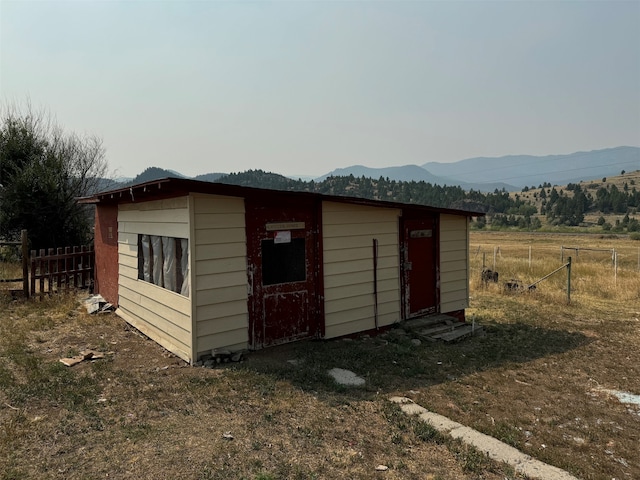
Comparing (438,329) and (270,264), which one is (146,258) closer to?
(270,264)

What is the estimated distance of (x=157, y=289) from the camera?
780 cm

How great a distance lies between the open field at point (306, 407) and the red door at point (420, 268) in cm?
108

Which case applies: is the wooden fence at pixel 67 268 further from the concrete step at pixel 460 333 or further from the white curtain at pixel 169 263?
the concrete step at pixel 460 333

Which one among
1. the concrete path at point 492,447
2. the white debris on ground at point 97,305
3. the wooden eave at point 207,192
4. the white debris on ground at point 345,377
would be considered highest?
the wooden eave at point 207,192

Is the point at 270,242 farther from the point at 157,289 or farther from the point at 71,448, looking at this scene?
the point at 71,448

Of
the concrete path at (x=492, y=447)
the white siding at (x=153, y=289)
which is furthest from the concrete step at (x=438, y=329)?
the white siding at (x=153, y=289)

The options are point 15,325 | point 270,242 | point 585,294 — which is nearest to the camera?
point 270,242

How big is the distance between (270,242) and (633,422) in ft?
18.1

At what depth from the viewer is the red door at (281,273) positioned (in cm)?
699

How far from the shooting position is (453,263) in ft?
32.3

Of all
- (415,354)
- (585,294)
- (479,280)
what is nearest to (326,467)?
(415,354)

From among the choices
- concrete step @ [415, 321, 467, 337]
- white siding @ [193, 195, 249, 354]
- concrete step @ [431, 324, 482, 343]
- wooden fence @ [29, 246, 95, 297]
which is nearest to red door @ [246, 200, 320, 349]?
white siding @ [193, 195, 249, 354]

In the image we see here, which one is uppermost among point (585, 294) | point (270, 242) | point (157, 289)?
point (270, 242)

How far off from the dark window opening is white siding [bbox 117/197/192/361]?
1336mm
